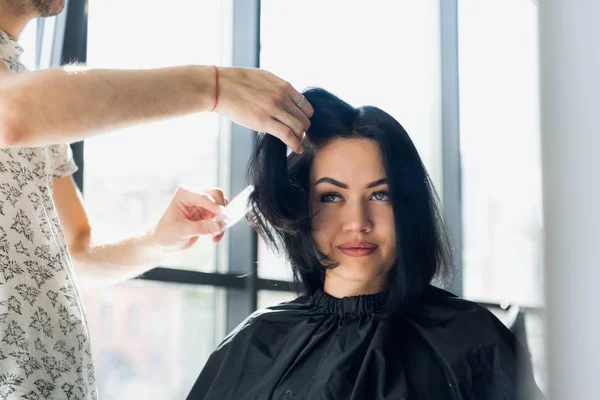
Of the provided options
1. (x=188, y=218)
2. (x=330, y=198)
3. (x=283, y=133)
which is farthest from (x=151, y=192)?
(x=283, y=133)

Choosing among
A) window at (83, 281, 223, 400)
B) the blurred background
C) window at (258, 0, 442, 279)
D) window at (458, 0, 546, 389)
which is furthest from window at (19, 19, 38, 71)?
Result: window at (458, 0, 546, 389)

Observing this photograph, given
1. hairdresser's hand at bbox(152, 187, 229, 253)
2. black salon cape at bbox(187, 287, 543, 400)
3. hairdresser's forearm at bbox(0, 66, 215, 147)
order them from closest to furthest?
hairdresser's forearm at bbox(0, 66, 215, 147)
black salon cape at bbox(187, 287, 543, 400)
hairdresser's hand at bbox(152, 187, 229, 253)

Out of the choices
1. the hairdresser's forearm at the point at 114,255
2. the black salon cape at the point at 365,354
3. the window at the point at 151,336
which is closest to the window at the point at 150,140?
the window at the point at 151,336

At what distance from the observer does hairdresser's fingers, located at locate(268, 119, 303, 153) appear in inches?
53.6

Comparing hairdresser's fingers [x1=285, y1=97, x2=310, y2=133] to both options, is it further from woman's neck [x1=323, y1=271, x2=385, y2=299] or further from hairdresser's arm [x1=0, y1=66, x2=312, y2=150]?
woman's neck [x1=323, y1=271, x2=385, y2=299]

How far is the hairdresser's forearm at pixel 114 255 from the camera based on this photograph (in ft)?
6.40

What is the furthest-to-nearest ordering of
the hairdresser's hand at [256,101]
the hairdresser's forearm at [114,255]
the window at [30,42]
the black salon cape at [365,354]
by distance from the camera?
the window at [30,42], the hairdresser's forearm at [114,255], the black salon cape at [365,354], the hairdresser's hand at [256,101]

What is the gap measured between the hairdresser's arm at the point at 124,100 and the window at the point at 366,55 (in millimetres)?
2175

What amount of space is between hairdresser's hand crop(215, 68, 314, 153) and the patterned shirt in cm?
49

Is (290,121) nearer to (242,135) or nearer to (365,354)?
(365,354)

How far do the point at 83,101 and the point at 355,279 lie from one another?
2.79 ft

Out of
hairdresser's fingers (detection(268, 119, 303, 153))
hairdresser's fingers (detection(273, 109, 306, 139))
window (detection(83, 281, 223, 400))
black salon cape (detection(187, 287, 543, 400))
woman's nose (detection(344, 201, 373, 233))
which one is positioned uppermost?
hairdresser's fingers (detection(273, 109, 306, 139))

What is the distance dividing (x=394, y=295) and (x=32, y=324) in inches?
33.6

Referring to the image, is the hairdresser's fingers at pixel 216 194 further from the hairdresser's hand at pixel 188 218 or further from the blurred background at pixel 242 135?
the blurred background at pixel 242 135
